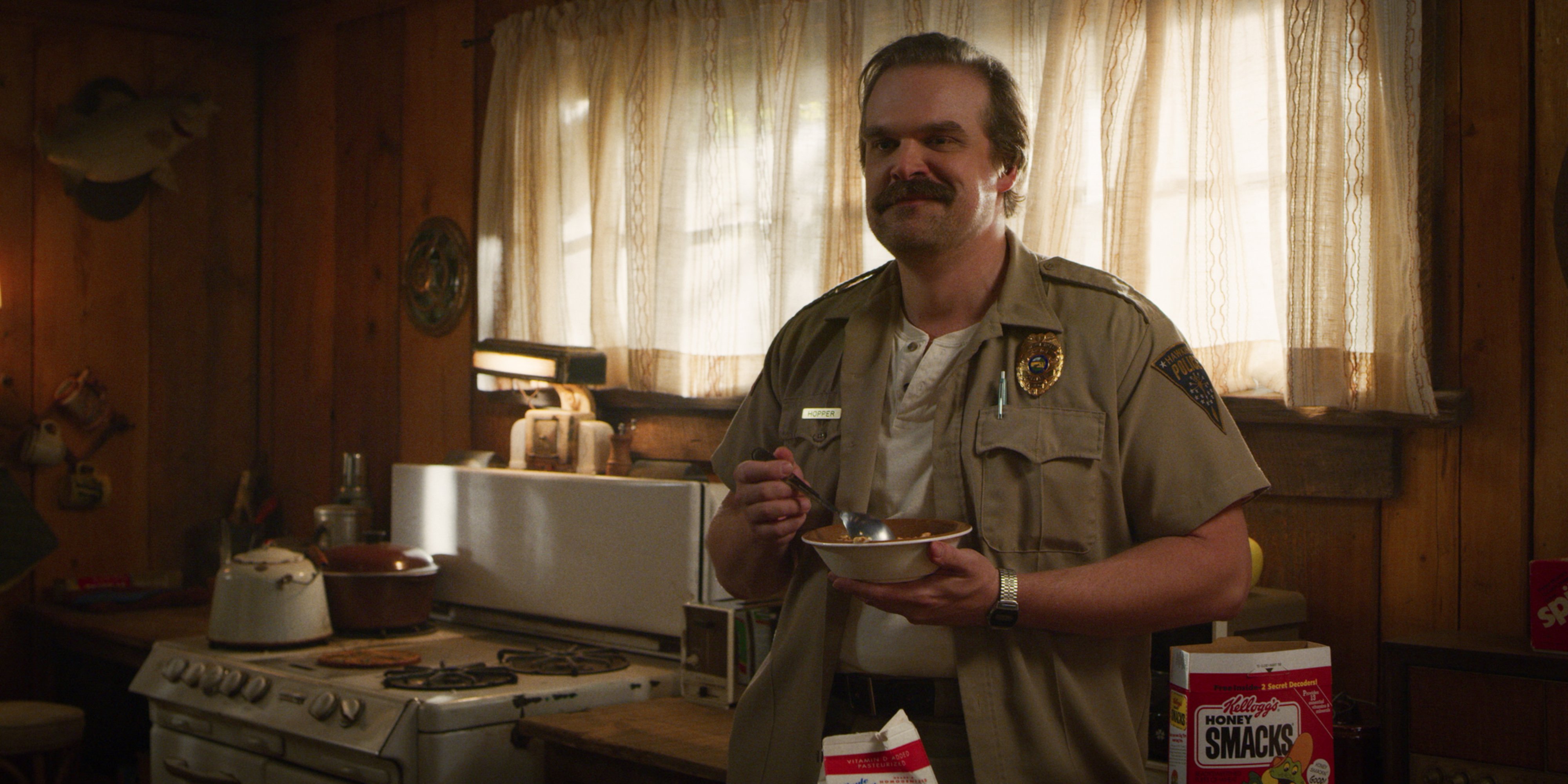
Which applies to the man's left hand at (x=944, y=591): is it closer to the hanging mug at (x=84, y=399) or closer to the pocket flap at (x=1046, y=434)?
the pocket flap at (x=1046, y=434)

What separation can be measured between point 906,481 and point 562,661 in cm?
152

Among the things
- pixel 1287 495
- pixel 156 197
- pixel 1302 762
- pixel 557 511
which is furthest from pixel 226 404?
pixel 1302 762

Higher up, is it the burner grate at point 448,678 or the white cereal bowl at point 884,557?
the white cereal bowl at point 884,557

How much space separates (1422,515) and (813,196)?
1471 mm

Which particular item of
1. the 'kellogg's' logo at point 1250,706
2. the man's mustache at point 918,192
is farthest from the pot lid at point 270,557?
the 'kellogg's' logo at point 1250,706

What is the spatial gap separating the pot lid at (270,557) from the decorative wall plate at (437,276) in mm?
1075

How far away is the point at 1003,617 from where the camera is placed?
1.34 meters

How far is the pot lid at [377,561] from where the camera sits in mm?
3219

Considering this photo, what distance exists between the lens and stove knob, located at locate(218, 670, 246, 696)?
9.27 ft

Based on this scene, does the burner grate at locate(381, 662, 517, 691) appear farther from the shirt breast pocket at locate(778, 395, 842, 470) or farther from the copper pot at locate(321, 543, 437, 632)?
the shirt breast pocket at locate(778, 395, 842, 470)

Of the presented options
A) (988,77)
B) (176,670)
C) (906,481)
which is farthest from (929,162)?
(176,670)

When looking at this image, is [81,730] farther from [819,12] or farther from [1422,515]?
[1422,515]

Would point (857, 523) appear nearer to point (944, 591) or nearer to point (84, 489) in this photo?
point (944, 591)

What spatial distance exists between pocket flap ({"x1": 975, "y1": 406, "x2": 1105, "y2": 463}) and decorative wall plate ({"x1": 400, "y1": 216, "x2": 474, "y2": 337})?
2.79 m
